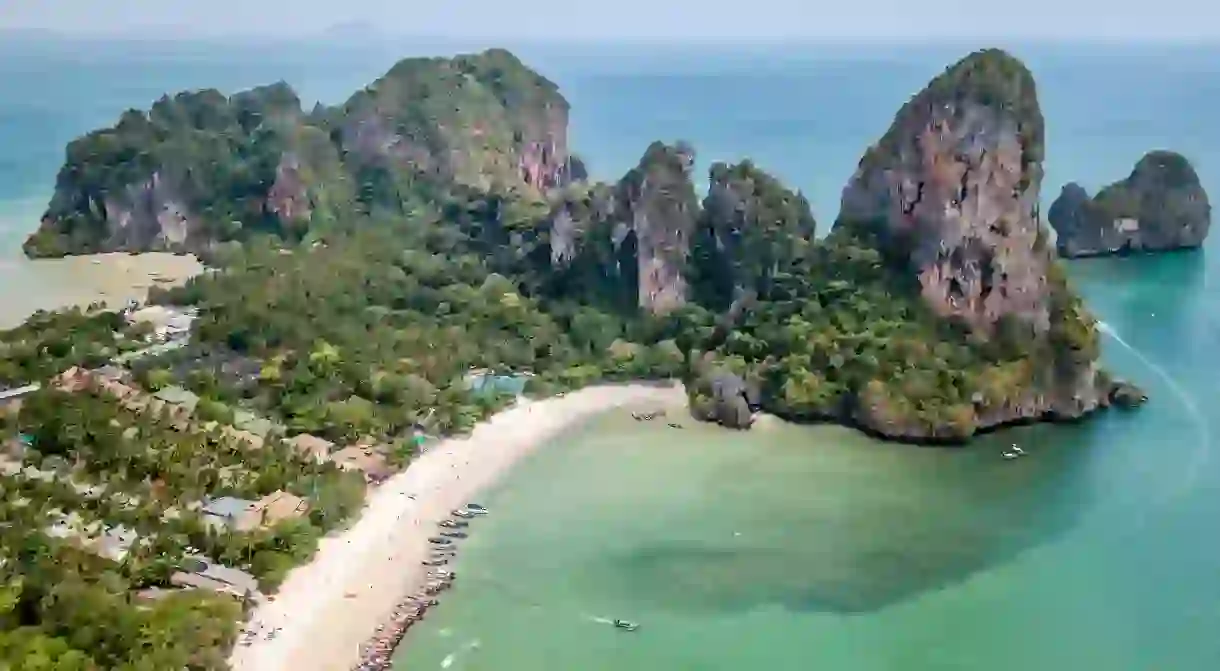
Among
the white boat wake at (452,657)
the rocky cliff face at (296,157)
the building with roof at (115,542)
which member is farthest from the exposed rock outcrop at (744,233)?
the building with roof at (115,542)

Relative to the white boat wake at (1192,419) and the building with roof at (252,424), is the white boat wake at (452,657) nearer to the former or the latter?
the building with roof at (252,424)

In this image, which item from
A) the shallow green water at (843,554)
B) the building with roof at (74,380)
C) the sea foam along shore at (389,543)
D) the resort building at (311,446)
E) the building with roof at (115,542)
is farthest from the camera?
the building with roof at (74,380)

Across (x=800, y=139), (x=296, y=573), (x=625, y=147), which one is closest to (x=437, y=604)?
(x=296, y=573)

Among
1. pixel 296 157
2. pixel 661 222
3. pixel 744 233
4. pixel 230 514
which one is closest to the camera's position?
pixel 230 514

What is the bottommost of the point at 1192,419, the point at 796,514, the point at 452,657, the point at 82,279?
the point at 452,657

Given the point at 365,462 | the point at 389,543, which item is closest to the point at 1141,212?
the point at 365,462

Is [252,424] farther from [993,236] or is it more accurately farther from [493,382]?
[993,236]

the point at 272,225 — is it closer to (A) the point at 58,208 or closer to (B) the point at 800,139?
(A) the point at 58,208
